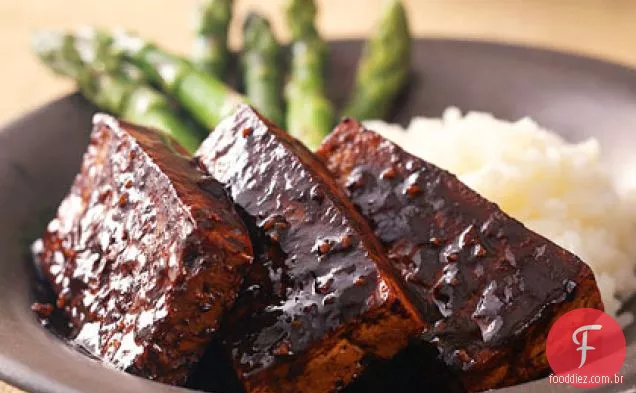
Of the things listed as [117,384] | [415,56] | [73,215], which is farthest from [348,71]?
[117,384]

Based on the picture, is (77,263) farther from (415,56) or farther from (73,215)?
(415,56)

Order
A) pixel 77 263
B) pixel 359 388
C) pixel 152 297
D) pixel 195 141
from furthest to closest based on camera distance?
pixel 195 141
pixel 77 263
pixel 359 388
pixel 152 297

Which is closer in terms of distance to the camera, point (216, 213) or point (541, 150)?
point (216, 213)

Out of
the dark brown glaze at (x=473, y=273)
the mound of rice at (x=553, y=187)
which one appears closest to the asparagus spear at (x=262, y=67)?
the mound of rice at (x=553, y=187)

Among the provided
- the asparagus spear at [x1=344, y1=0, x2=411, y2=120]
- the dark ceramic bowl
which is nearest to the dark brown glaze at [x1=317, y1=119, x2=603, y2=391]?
the dark ceramic bowl

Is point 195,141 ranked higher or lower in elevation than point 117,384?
higher

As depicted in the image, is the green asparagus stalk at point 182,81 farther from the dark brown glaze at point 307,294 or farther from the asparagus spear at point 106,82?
the dark brown glaze at point 307,294

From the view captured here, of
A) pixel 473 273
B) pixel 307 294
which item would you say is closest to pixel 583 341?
pixel 473 273

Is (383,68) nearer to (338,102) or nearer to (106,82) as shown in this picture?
(338,102)

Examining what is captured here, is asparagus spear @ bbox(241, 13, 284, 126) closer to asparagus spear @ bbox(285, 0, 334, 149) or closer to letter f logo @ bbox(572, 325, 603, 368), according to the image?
asparagus spear @ bbox(285, 0, 334, 149)
